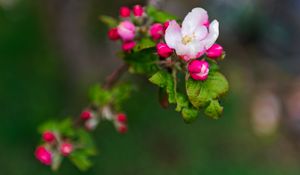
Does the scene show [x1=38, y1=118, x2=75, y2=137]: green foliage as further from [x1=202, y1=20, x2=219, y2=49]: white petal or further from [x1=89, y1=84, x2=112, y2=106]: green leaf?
[x1=202, y1=20, x2=219, y2=49]: white petal

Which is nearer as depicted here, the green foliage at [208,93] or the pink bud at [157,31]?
the green foliage at [208,93]

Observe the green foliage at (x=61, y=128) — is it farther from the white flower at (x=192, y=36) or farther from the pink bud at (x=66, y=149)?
the white flower at (x=192, y=36)

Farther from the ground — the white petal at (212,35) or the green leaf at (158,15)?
the white petal at (212,35)

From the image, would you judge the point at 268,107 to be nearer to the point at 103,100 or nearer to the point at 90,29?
the point at 90,29

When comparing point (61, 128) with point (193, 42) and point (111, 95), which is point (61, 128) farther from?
point (193, 42)

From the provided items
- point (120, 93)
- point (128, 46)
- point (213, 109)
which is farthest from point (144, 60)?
point (120, 93)

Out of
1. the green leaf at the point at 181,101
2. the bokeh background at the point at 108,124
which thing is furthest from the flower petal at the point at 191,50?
the bokeh background at the point at 108,124

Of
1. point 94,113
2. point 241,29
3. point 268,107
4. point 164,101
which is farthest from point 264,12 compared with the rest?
point 164,101
